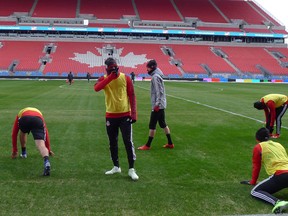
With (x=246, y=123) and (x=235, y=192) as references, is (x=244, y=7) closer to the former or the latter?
(x=246, y=123)

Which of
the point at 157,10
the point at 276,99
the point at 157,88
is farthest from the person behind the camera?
the point at 157,10

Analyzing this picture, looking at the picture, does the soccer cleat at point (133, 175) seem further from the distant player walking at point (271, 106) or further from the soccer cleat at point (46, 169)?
the distant player walking at point (271, 106)

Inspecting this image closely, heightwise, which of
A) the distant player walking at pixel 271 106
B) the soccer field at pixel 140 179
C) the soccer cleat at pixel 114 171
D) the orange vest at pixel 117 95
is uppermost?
the orange vest at pixel 117 95

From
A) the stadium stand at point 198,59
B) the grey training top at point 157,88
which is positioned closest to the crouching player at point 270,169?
the grey training top at point 157,88

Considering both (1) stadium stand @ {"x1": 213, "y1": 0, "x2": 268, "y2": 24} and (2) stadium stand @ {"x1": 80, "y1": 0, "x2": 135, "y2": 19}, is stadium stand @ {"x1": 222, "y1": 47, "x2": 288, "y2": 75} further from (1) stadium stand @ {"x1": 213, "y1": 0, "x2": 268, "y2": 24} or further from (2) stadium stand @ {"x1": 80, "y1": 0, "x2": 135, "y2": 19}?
(2) stadium stand @ {"x1": 80, "y1": 0, "x2": 135, "y2": 19}

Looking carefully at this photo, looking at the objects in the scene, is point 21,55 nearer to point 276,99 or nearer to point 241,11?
point 241,11

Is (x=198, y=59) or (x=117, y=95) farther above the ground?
(x=198, y=59)

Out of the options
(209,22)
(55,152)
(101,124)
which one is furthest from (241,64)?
(55,152)

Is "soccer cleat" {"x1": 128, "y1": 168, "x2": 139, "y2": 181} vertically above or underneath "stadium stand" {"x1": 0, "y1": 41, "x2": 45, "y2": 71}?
underneath

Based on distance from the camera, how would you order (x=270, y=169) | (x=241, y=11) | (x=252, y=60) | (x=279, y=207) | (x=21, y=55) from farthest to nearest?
(x=241, y=11), (x=252, y=60), (x=21, y=55), (x=270, y=169), (x=279, y=207)

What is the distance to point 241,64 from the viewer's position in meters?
61.8

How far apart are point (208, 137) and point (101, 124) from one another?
389 centimetres

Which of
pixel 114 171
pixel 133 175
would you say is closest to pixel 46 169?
pixel 114 171

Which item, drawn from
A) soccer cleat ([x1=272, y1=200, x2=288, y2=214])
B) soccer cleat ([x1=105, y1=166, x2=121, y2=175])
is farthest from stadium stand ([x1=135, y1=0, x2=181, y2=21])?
soccer cleat ([x1=272, y1=200, x2=288, y2=214])
